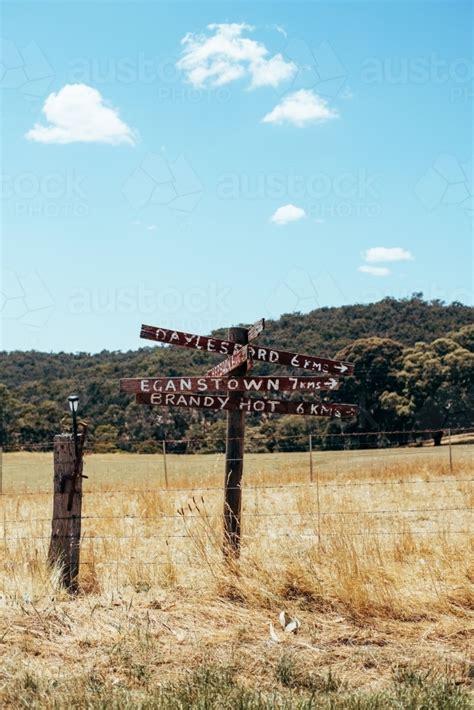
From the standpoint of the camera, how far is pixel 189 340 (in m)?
8.60

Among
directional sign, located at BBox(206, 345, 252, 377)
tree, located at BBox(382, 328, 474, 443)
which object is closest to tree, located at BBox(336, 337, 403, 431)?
tree, located at BBox(382, 328, 474, 443)

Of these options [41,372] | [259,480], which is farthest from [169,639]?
[41,372]

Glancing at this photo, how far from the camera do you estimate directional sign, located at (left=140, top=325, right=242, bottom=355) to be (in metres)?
8.57

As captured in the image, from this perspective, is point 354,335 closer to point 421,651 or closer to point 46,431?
point 46,431

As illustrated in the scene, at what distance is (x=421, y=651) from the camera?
6004mm

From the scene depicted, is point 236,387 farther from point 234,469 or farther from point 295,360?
point 234,469

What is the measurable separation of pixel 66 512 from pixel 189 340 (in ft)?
7.24

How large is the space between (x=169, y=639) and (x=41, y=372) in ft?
300

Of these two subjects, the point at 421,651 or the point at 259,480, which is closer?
the point at 421,651

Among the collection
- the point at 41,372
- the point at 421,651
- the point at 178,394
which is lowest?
the point at 421,651

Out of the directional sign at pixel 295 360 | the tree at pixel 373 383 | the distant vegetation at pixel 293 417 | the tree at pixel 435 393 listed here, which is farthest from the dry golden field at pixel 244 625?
the tree at pixel 373 383

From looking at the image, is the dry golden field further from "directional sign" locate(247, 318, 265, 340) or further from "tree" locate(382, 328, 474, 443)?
"tree" locate(382, 328, 474, 443)

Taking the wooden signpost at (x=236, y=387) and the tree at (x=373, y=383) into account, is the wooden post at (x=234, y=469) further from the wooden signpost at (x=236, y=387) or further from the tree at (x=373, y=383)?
the tree at (x=373, y=383)

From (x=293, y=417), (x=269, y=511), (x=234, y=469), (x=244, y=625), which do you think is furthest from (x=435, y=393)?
(x=244, y=625)
